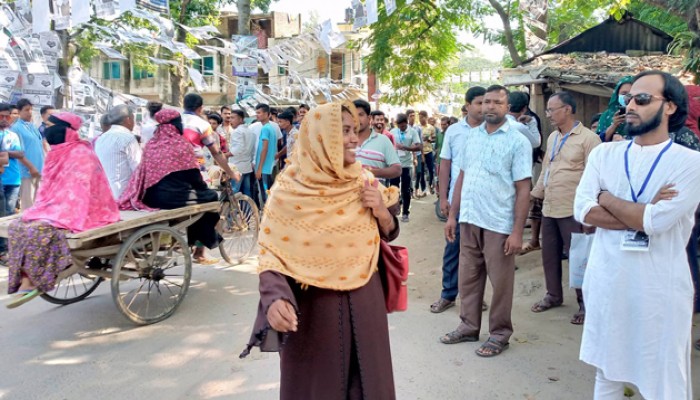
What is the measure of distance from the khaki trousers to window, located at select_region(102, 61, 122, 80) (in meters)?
36.1

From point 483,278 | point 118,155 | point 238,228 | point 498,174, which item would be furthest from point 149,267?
point 498,174

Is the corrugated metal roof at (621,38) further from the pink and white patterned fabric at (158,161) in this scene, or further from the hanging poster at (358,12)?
the pink and white patterned fabric at (158,161)

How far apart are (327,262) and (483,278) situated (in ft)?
7.82

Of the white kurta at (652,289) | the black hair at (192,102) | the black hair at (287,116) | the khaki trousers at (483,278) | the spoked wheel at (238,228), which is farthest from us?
the black hair at (287,116)

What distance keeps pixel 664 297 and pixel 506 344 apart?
2011 mm

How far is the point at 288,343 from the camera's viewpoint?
2.69m

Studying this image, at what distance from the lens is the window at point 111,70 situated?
36500mm

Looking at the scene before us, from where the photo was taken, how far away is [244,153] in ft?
33.4

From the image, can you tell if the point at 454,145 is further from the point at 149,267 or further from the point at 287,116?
the point at 287,116

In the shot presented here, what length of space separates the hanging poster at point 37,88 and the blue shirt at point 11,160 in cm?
342

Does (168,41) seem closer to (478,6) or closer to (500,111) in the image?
(478,6)

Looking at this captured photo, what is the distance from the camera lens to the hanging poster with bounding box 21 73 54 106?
11.1 metres

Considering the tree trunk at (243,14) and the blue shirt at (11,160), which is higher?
the tree trunk at (243,14)

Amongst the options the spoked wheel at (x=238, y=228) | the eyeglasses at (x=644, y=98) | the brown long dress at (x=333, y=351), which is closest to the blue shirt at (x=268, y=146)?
the spoked wheel at (x=238, y=228)
